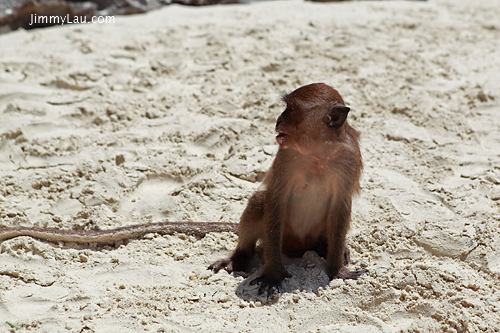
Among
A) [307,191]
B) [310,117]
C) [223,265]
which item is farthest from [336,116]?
[223,265]

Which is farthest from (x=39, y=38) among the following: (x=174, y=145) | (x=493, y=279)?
(x=493, y=279)

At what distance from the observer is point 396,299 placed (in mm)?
3125

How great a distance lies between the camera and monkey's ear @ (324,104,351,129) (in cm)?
310

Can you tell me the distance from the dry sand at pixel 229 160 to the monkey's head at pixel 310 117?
978mm

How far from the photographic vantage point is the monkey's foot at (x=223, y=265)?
358 cm

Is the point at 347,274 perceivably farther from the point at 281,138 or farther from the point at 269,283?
the point at 281,138

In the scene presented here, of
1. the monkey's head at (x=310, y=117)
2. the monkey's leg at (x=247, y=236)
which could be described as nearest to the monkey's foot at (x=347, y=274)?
the monkey's leg at (x=247, y=236)

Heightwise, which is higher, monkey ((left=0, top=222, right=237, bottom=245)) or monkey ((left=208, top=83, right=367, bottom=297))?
monkey ((left=208, top=83, right=367, bottom=297))

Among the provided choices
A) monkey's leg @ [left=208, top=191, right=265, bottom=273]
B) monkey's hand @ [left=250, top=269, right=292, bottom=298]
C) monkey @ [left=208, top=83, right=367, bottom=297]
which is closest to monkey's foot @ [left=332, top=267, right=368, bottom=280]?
monkey @ [left=208, top=83, right=367, bottom=297]

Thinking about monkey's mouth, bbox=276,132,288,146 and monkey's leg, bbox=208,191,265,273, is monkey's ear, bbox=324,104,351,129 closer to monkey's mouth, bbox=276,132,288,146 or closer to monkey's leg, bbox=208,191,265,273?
monkey's mouth, bbox=276,132,288,146

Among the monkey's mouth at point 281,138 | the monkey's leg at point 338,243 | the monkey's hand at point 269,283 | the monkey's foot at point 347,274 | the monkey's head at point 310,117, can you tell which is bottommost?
the monkey's hand at point 269,283

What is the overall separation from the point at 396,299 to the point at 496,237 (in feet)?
3.49

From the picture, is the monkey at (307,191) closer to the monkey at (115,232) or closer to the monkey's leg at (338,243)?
the monkey's leg at (338,243)

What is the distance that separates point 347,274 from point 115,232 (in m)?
1.72
